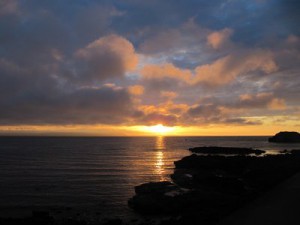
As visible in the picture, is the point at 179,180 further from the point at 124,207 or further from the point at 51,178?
the point at 51,178

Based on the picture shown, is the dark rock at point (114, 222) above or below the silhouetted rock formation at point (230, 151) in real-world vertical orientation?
below

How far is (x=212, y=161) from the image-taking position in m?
67.4

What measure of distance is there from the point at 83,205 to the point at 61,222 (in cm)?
787

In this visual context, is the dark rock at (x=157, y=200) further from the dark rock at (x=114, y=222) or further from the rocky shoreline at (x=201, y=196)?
the dark rock at (x=114, y=222)

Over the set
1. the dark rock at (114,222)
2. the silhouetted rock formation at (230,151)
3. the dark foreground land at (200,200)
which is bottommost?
the dark rock at (114,222)

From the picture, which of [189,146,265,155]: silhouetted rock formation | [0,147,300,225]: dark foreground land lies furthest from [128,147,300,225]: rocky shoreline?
[189,146,265,155]: silhouetted rock formation

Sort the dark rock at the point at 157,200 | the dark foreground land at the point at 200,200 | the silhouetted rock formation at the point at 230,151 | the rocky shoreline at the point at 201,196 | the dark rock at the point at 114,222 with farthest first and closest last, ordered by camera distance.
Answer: the silhouetted rock formation at the point at 230,151 → the dark rock at the point at 157,200 → the rocky shoreline at the point at 201,196 → the dark rock at the point at 114,222 → the dark foreground land at the point at 200,200

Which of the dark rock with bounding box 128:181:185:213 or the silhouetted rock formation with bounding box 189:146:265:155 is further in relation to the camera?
the silhouetted rock formation with bounding box 189:146:265:155

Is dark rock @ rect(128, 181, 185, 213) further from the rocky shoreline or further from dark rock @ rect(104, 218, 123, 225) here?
dark rock @ rect(104, 218, 123, 225)

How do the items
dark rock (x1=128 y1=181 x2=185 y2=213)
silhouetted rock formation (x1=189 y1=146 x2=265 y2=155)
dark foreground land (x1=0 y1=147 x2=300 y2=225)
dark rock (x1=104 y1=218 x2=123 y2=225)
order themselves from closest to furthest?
dark foreground land (x1=0 y1=147 x2=300 y2=225) → dark rock (x1=104 y1=218 x2=123 y2=225) → dark rock (x1=128 y1=181 x2=185 y2=213) → silhouetted rock formation (x1=189 y1=146 x2=265 y2=155)

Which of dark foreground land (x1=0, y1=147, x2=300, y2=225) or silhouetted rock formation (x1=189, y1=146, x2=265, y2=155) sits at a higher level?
silhouetted rock formation (x1=189, y1=146, x2=265, y2=155)

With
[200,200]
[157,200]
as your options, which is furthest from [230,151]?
[157,200]

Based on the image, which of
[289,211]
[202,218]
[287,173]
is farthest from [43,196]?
[287,173]

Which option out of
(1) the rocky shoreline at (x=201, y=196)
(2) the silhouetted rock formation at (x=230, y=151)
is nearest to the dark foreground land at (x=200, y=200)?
(1) the rocky shoreline at (x=201, y=196)
